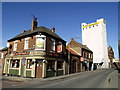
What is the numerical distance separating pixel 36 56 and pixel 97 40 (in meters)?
47.7

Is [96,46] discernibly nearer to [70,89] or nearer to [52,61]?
[52,61]

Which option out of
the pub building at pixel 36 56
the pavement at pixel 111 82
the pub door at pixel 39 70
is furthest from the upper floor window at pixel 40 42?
the pavement at pixel 111 82

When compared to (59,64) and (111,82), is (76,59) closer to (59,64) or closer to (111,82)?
(59,64)

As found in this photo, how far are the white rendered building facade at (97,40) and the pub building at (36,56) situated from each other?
39215mm

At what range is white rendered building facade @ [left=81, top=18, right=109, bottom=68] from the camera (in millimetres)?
58000

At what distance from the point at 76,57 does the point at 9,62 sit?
1706 cm

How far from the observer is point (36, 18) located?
78.5ft

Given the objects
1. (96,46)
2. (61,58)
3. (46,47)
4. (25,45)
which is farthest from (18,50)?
(96,46)

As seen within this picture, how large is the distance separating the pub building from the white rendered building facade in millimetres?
39215

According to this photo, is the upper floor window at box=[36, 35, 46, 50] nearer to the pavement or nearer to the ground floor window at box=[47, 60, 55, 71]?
the ground floor window at box=[47, 60, 55, 71]

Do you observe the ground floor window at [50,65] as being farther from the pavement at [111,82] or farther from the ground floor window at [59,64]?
the pavement at [111,82]


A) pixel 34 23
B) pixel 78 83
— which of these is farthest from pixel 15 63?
pixel 78 83

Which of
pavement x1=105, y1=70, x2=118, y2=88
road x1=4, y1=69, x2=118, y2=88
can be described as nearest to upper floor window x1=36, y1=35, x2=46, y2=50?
road x1=4, y1=69, x2=118, y2=88

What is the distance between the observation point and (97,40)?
59094mm
